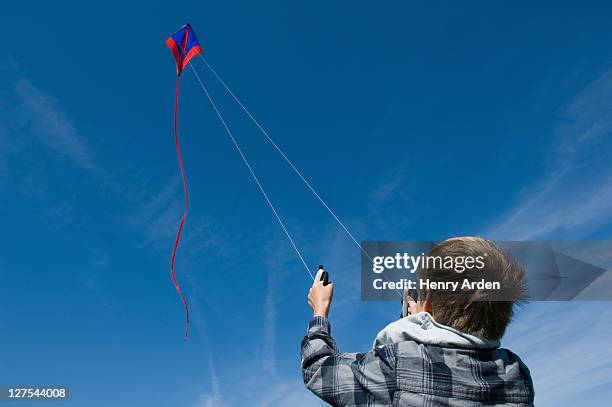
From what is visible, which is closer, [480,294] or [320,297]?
[480,294]

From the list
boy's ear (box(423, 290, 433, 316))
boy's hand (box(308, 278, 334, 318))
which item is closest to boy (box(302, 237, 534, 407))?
boy's ear (box(423, 290, 433, 316))

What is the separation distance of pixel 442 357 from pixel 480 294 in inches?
11.7

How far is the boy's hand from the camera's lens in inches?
106

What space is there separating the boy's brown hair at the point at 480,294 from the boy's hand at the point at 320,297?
1.53ft

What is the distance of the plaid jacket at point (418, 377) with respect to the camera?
2254mm

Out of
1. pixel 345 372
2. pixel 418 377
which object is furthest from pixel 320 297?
pixel 418 377

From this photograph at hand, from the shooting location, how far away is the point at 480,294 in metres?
2.41

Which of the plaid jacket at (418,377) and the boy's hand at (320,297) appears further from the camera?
the boy's hand at (320,297)

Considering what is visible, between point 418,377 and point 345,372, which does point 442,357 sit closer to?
point 418,377

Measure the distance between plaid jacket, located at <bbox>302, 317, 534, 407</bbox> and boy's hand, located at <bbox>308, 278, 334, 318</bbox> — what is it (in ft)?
0.88

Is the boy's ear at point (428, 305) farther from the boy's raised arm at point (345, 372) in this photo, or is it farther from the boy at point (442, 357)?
the boy's raised arm at point (345, 372)

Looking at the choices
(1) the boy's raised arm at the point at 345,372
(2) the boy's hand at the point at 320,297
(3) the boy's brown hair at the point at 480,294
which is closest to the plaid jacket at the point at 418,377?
(1) the boy's raised arm at the point at 345,372

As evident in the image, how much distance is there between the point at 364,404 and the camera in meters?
2.30

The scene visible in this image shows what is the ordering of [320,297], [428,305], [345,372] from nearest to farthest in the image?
[345,372], [428,305], [320,297]
